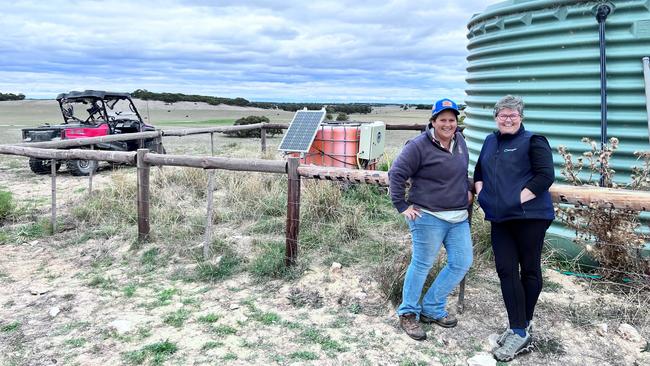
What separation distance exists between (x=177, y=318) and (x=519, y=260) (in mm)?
2304

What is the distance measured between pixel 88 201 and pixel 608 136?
576 centimetres

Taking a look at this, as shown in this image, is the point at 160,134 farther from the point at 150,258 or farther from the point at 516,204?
the point at 516,204

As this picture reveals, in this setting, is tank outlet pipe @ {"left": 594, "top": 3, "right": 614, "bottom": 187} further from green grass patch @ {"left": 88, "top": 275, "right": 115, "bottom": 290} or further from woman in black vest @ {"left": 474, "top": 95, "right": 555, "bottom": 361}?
green grass patch @ {"left": 88, "top": 275, "right": 115, "bottom": 290}

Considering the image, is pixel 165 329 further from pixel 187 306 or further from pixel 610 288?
pixel 610 288

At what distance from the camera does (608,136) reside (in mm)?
4129

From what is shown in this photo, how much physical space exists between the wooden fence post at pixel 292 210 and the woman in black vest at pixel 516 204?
160cm

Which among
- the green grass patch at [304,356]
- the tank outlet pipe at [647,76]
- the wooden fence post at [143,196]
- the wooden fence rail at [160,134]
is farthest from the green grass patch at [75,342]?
the wooden fence rail at [160,134]

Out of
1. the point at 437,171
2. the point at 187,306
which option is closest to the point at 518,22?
the point at 437,171

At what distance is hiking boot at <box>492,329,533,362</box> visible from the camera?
311 centimetres

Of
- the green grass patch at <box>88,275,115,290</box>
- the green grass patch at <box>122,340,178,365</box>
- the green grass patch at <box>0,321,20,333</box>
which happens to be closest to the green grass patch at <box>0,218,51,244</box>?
the green grass patch at <box>88,275,115,290</box>

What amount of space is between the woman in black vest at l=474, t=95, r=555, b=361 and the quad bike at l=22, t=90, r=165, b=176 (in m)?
8.70

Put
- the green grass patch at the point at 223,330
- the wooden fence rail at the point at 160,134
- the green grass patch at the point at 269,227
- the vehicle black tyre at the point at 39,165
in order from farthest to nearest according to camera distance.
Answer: the vehicle black tyre at the point at 39,165, the wooden fence rail at the point at 160,134, the green grass patch at the point at 269,227, the green grass patch at the point at 223,330

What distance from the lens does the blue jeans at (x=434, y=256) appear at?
3.24m

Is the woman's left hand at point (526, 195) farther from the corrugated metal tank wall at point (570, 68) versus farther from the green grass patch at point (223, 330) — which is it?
the green grass patch at point (223, 330)
